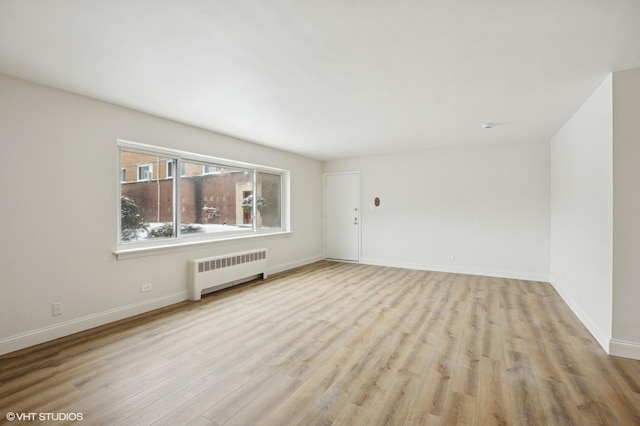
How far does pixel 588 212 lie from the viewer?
3.13 meters

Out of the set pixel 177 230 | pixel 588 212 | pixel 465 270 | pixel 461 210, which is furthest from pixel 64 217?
pixel 465 270

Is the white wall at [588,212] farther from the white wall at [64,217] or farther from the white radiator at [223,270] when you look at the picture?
the white wall at [64,217]

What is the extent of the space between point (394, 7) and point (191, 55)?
1.53m

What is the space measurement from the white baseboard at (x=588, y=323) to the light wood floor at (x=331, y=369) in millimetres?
75

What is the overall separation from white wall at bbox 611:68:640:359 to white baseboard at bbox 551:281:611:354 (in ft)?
0.39

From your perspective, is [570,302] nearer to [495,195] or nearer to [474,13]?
[495,195]

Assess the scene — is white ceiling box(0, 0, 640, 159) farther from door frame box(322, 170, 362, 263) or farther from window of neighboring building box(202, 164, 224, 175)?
door frame box(322, 170, 362, 263)

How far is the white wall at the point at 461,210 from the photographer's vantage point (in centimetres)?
520

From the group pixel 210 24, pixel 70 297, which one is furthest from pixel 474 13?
pixel 70 297

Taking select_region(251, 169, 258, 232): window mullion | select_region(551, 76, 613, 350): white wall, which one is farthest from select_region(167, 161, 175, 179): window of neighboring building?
select_region(551, 76, 613, 350): white wall

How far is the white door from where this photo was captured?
689cm

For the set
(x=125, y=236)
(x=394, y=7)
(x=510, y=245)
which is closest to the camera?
(x=394, y=7)

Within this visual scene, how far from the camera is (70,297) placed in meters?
2.97

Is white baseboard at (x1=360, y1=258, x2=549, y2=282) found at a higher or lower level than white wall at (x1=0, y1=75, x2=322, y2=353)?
lower
